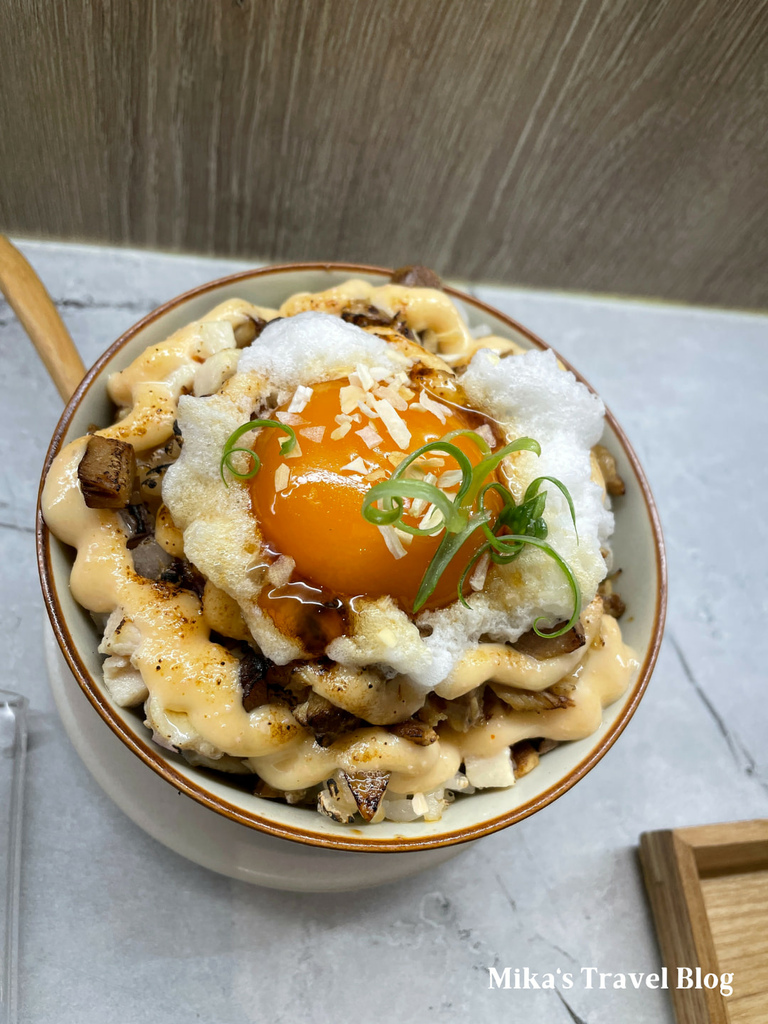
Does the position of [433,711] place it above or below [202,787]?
above

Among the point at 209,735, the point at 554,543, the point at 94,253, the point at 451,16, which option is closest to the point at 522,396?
the point at 554,543

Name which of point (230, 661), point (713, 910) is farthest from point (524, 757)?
point (713, 910)

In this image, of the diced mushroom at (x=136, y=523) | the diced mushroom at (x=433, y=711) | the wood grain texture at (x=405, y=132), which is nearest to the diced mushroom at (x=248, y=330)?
the diced mushroom at (x=136, y=523)

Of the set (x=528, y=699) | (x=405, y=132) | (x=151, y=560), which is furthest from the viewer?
(x=405, y=132)

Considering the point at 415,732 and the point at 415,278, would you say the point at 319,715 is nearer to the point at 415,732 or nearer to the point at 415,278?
the point at 415,732

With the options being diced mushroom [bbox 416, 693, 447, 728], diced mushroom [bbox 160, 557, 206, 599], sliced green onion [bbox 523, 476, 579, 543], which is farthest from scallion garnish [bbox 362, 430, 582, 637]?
diced mushroom [bbox 160, 557, 206, 599]

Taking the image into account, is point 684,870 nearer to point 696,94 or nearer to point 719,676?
point 719,676

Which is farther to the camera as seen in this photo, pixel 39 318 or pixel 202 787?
pixel 39 318
